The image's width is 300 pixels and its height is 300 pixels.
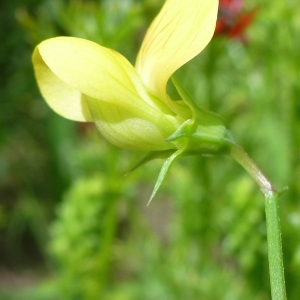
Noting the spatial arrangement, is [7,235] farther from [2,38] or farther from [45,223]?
[2,38]

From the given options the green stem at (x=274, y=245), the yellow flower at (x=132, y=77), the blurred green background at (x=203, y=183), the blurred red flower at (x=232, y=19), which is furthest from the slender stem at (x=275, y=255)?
the blurred red flower at (x=232, y=19)

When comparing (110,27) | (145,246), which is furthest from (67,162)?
(110,27)

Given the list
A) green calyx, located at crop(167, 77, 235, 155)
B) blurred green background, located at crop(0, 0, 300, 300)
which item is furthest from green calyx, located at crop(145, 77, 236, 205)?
blurred green background, located at crop(0, 0, 300, 300)

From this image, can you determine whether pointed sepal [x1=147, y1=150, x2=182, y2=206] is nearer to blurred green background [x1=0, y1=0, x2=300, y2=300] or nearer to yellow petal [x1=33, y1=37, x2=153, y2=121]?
yellow petal [x1=33, y1=37, x2=153, y2=121]

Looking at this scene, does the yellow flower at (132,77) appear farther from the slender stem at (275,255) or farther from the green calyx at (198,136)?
the slender stem at (275,255)

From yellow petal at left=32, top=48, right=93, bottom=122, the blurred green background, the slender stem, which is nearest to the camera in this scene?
the slender stem

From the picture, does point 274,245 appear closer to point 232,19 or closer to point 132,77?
point 132,77

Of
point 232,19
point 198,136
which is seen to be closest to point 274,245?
point 198,136

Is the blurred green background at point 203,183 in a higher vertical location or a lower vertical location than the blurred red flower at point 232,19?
lower
